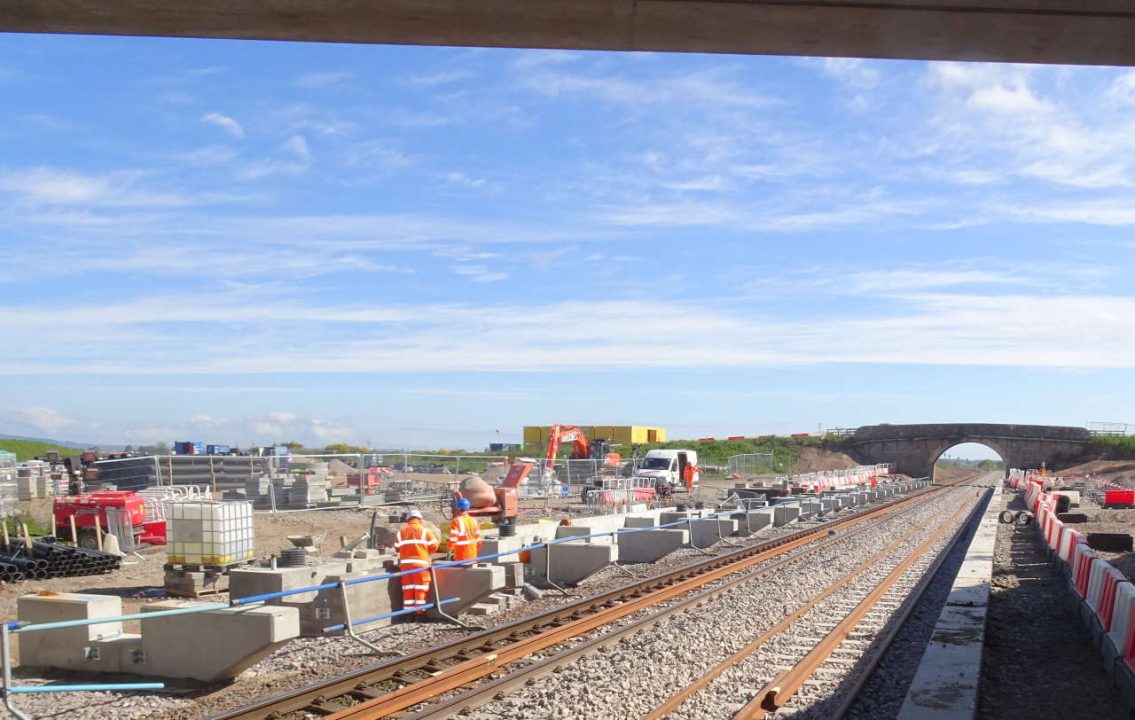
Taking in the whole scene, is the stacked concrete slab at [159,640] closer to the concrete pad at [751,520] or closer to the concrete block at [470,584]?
the concrete block at [470,584]

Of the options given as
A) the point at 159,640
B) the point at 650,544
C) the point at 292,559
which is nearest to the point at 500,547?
the point at 292,559

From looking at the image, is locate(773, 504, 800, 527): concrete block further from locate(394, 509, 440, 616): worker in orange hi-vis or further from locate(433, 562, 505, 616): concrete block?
locate(394, 509, 440, 616): worker in orange hi-vis

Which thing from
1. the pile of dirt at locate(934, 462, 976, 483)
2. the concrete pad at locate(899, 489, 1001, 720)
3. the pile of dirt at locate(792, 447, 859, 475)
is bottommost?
the pile of dirt at locate(934, 462, 976, 483)

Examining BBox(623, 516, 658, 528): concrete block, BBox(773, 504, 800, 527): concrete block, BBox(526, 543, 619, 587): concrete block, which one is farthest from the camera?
BBox(773, 504, 800, 527): concrete block

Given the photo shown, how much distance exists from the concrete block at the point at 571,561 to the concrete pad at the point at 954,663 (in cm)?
537

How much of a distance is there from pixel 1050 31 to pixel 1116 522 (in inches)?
1041

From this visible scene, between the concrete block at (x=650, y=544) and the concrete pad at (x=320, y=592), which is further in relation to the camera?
the concrete block at (x=650, y=544)

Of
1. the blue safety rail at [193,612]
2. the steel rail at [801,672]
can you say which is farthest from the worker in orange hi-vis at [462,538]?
the steel rail at [801,672]

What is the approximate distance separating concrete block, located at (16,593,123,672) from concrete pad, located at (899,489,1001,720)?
7.42 meters

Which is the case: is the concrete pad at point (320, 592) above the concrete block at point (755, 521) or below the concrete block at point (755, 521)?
above

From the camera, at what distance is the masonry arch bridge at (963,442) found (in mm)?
86250

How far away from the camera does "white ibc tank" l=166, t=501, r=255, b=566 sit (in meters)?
13.3

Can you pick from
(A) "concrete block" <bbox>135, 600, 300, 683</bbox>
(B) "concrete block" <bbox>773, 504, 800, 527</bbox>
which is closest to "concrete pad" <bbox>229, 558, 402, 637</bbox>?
(A) "concrete block" <bbox>135, 600, 300, 683</bbox>

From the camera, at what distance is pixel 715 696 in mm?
8391
